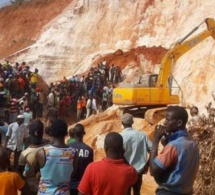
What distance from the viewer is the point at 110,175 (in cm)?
486

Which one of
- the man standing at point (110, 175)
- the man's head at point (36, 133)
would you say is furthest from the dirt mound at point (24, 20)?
the man standing at point (110, 175)

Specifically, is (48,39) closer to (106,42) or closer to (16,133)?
(106,42)

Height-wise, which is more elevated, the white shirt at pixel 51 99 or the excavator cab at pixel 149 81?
the excavator cab at pixel 149 81

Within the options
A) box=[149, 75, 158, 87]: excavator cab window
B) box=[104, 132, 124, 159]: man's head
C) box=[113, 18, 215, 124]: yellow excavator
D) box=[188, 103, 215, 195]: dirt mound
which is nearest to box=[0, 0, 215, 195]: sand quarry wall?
box=[149, 75, 158, 87]: excavator cab window

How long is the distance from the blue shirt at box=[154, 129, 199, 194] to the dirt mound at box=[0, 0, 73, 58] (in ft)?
123

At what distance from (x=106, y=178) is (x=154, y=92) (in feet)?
46.7

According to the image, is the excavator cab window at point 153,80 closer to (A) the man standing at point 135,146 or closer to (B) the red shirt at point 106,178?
(A) the man standing at point 135,146

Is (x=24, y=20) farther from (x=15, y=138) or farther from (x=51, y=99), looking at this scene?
(x=15, y=138)

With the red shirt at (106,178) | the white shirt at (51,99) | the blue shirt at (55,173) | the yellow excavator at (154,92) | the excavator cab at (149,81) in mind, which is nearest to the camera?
the red shirt at (106,178)

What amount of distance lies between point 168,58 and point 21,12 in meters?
28.3

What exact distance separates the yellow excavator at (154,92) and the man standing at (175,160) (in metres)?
13.0

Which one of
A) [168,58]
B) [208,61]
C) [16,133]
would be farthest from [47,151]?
[208,61]

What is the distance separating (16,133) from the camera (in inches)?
426

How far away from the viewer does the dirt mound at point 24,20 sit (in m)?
42.8
